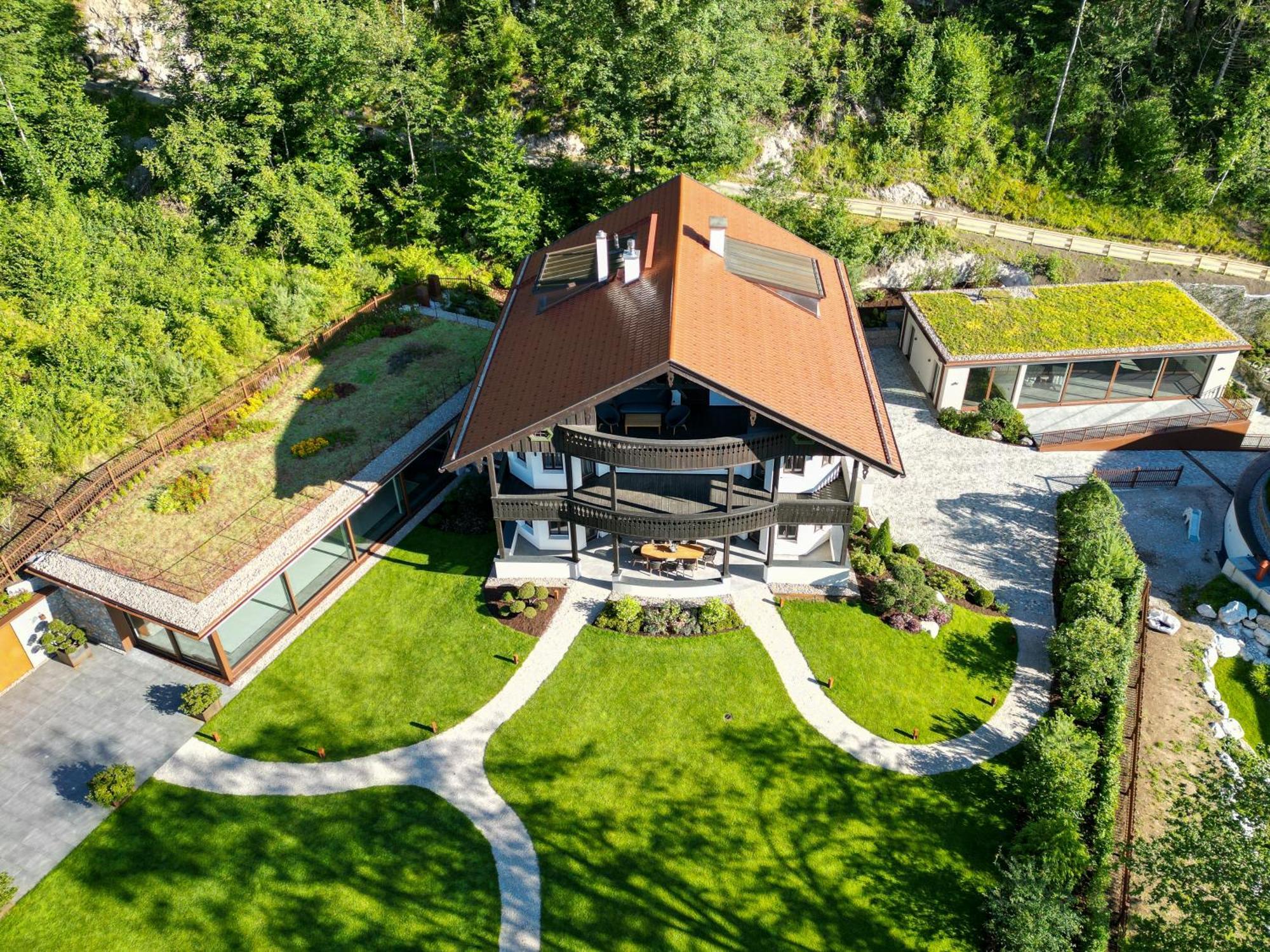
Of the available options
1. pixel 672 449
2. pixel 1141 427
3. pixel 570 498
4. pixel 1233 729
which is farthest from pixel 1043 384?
pixel 570 498

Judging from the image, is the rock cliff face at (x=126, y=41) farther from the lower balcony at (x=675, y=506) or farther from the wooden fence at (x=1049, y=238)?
the lower balcony at (x=675, y=506)

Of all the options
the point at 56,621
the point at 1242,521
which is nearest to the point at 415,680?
the point at 56,621

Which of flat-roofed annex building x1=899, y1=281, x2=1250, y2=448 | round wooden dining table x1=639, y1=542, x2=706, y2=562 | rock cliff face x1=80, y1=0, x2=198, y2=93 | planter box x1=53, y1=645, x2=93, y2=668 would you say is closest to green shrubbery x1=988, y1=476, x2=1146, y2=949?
flat-roofed annex building x1=899, y1=281, x2=1250, y2=448

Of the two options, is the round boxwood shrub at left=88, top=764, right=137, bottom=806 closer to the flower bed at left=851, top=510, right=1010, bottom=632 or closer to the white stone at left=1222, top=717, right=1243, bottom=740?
the flower bed at left=851, top=510, right=1010, bottom=632

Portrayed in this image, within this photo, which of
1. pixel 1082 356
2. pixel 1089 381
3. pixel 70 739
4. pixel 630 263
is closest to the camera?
pixel 70 739

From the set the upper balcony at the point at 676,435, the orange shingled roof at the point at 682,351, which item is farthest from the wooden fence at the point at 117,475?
the upper balcony at the point at 676,435

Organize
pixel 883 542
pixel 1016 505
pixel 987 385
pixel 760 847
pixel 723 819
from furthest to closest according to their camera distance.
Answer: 1. pixel 987 385
2. pixel 1016 505
3. pixel 883 542
4. pixel 723 819
5. pixel 760 847

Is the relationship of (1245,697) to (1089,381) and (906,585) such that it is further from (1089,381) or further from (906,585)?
(1089,381)
